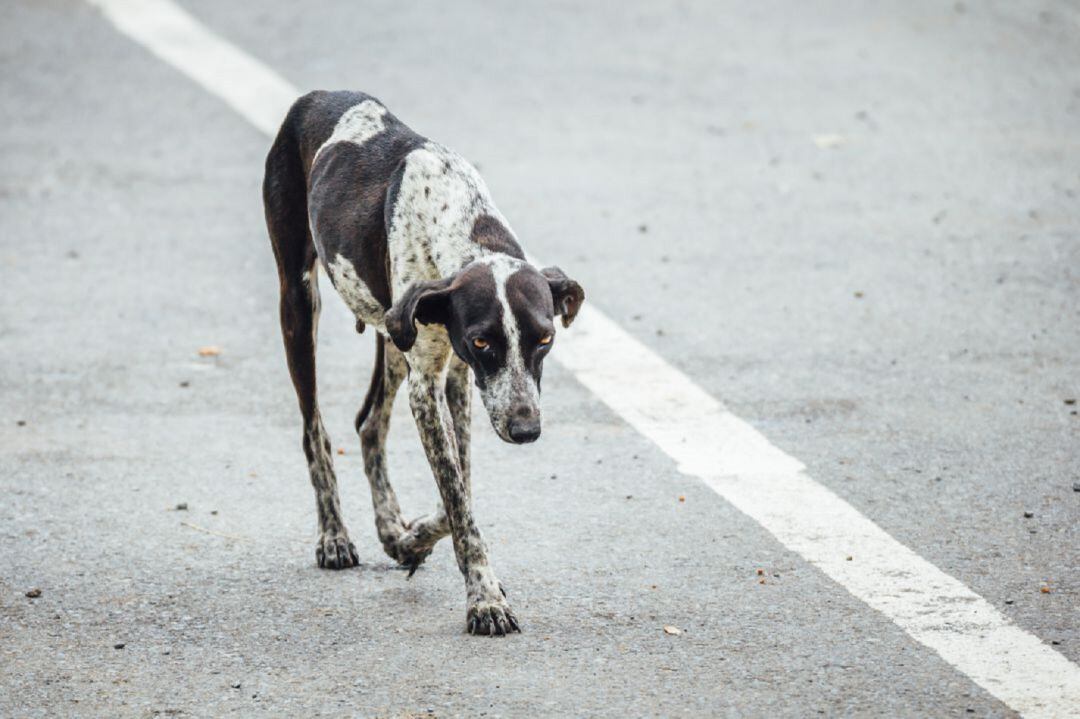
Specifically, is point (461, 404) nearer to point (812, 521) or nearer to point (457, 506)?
point (457, 506)

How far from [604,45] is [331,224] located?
8434mm

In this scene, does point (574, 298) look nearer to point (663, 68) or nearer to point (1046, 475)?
point (1046, 475)

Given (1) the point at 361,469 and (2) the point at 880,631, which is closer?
(2) the point at 880,631

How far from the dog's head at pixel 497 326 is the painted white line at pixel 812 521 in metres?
1.35

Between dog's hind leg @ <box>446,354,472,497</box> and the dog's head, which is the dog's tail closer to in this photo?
dog's hind leg @ <box>446,354,472,497</box>

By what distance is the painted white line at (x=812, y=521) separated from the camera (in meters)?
4.81

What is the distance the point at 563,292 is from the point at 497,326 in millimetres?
355

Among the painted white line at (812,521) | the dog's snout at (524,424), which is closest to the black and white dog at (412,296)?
the dog's snout at (524,424)

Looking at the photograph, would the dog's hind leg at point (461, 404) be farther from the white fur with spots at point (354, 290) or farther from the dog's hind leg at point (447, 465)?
the white fur with spots at point (354, 290)

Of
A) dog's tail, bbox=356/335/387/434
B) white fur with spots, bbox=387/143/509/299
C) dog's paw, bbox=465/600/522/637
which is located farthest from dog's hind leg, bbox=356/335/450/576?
white fur with spots, bbox=387/143/509/299

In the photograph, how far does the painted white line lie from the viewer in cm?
481

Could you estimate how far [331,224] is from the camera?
5.84m

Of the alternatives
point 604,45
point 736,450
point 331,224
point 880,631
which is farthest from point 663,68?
point 880,631

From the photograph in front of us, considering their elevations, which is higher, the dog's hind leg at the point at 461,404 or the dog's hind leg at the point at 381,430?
the dog's hind leg at the point at 461,404
